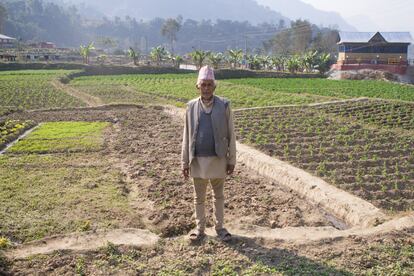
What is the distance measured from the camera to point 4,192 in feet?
26.7

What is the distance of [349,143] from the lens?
1199 cm

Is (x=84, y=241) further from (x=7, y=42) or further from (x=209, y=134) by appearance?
(x=7, y=42)

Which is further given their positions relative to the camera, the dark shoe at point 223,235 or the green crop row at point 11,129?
the green crop row at point 11,129

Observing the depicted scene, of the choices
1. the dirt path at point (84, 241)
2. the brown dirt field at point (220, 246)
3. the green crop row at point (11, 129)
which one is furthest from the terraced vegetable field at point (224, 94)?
the dirt path at point (84, 241)

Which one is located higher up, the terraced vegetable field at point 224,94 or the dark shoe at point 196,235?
the terraced vegetable field at point 224,94

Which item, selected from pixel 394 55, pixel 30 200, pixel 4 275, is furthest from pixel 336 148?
→ pixel 394 55

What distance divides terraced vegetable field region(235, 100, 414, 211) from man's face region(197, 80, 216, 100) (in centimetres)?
426

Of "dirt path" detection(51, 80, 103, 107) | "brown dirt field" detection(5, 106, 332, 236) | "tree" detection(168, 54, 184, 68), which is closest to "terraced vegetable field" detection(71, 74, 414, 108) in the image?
"dirt path" detection(51, 80, 103, 107)

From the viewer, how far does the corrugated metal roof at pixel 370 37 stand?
50.1 metres

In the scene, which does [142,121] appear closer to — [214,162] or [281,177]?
[281,177]

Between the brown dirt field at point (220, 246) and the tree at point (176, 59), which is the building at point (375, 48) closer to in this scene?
the tree at point (176, 59)

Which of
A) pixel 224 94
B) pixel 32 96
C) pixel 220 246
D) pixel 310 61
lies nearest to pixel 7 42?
pixel 310 61

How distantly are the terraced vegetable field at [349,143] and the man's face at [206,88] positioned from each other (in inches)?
168

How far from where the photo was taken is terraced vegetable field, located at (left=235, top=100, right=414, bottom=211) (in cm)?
856
